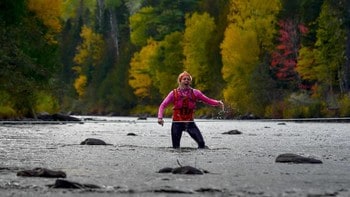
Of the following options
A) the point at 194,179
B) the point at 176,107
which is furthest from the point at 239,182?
the point at 176,107

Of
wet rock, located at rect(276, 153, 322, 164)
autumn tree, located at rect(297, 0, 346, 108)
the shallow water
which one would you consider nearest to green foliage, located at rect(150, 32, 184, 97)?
autumn tree, located at rect(297, 0, 346, 108)

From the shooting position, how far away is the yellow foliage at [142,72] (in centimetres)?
9625

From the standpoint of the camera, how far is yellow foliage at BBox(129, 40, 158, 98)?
96250mm

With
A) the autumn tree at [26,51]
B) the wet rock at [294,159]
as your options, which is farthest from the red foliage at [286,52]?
the wet rock at [294,159]

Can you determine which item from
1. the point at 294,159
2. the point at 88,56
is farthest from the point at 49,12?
the point at 88,56

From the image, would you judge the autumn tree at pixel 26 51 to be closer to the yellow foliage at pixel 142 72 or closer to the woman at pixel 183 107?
the woman at pixel 183 107

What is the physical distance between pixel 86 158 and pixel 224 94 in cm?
5700

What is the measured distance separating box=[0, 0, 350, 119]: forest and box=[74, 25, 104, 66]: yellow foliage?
12.2 metres

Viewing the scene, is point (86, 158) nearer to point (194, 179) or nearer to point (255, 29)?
point (194, 179)

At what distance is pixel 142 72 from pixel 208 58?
18.3 metres

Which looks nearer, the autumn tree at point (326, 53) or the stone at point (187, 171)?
the stone at point (187, 171)

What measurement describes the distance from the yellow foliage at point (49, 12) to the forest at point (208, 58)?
0.07 meters

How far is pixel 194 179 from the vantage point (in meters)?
9.31

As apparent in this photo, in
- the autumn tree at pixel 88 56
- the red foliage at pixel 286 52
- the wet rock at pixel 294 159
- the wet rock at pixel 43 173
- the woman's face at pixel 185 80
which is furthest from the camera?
the autumn tree at pixel 88 56
